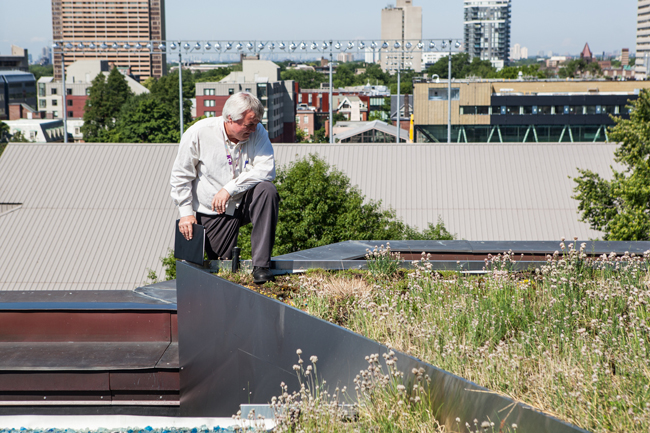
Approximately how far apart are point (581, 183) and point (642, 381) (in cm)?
1766

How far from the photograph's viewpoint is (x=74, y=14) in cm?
18300

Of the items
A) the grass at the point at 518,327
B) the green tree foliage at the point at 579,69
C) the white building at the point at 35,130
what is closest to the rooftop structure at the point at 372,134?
the white building at the point at 35,130

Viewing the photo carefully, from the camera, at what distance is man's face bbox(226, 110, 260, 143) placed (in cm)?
366

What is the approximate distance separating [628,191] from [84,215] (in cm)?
1810

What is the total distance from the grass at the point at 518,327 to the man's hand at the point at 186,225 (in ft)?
1.84

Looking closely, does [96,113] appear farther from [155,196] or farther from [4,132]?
[155,196]

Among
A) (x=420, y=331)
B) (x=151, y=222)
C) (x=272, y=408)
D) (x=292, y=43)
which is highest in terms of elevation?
(x=292, y=43)

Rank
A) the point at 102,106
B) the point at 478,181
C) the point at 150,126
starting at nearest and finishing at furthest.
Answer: the point at 478,181 → the point at 150,126 → the point at 102,106

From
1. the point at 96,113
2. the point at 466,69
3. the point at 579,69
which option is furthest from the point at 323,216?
the point at 466,69

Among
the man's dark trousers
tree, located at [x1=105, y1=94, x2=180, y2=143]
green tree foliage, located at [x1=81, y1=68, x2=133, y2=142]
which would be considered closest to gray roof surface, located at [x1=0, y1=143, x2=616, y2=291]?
the man's dark trousers

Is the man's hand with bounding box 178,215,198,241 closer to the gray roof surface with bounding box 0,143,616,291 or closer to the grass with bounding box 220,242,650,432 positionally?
the grass with bounding box 220,242,650,432

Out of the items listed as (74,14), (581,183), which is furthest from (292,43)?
(74,14)

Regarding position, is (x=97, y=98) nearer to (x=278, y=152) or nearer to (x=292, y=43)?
(x=292, y=43)

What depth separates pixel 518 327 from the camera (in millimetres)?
3195
